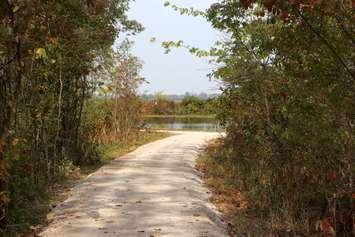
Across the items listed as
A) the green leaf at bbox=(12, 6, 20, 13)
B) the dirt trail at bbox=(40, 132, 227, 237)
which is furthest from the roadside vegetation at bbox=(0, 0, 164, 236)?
the dirt trail at bbox=(40, 132, 227, 237)

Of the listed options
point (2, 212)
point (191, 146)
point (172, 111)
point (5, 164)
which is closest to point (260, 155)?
point (2, 212)

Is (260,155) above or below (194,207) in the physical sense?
above

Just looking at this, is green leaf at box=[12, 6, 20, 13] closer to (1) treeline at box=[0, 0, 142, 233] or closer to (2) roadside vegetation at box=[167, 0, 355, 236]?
(1) treeline at box=[0, 0, 142, 233]

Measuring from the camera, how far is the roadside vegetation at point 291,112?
7.35m

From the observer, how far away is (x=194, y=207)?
32.8 feet

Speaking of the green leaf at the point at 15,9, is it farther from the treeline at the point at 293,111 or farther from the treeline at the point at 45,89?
the treeline at the point at 293,111

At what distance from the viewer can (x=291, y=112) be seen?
9.25 m

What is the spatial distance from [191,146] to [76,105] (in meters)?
9.50

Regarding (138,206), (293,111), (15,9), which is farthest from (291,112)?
(15,9)

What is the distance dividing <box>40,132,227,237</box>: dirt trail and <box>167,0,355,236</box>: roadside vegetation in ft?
2.29

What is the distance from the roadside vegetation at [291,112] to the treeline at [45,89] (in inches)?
99.3

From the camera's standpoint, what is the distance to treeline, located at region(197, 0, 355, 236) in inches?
289

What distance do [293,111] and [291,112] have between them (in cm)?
9

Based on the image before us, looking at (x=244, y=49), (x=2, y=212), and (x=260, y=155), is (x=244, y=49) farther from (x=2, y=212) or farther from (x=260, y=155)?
(x=2, y=212)
